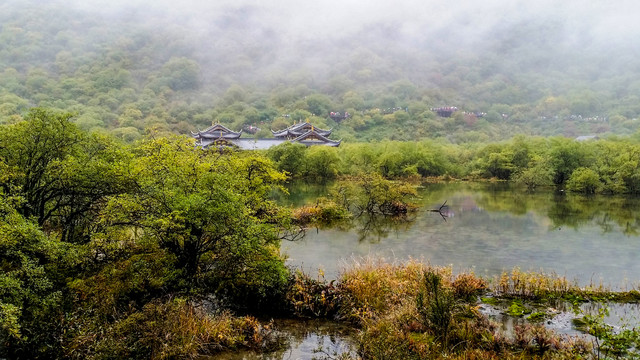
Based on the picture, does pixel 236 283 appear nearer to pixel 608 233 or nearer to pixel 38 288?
pixel 38 288

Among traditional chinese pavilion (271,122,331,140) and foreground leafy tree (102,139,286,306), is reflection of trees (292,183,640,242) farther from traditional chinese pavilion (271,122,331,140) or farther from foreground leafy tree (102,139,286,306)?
traditional chinese pavilion (271,122,331,140)

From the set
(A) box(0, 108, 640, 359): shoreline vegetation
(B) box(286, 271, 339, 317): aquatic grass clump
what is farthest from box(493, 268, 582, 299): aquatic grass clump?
→ (B) box(286, 271, 339, 317): aquatic grass clump

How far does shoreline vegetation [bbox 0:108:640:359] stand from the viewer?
7219mm

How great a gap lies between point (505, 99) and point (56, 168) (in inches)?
5919

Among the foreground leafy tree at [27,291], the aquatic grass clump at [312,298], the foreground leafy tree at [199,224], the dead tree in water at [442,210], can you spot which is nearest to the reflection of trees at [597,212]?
the dead tree in water at [442,210]

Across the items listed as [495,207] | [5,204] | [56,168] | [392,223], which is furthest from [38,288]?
[495,207]

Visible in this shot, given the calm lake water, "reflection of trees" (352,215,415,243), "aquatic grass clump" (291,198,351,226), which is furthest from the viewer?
"aquatic grass clump" (291,198,351,226)

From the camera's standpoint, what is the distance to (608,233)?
18.5 meters

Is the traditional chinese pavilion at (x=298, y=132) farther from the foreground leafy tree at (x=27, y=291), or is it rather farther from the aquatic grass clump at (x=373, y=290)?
the foreground leafy tree at (x=27, y=291)

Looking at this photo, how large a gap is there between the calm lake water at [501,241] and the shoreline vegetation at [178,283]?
8.13 feet

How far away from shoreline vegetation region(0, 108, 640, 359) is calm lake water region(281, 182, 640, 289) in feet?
8.13

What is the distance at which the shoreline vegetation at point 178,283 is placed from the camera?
722 centimetres

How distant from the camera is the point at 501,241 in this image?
16797mm

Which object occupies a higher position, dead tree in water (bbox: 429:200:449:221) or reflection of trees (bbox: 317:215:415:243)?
dead tree in water (bbox: 429:200:449:221)
